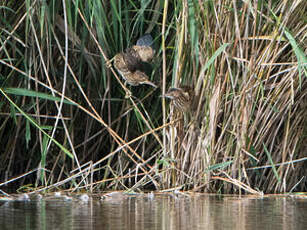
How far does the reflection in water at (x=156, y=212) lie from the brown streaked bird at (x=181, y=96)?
558mm

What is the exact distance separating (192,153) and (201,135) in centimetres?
14

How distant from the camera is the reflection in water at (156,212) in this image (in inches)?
127

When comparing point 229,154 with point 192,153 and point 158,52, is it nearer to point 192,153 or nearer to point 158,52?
point 192,153

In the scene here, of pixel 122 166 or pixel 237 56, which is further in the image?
pixel 122 166

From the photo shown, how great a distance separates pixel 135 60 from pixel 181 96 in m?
0.42

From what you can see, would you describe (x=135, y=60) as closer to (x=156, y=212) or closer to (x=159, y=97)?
(x=159, y=97)

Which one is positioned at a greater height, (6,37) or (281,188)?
(6,37)

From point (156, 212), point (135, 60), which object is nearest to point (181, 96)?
point (135, 60)

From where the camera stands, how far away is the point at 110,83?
195 inches

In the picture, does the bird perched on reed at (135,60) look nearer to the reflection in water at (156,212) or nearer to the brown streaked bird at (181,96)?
the brown streaked bird at (181,96)

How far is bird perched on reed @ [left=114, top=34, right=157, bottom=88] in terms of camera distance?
4.61m

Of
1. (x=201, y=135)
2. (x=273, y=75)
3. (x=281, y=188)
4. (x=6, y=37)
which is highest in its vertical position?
(x=6, y=37)

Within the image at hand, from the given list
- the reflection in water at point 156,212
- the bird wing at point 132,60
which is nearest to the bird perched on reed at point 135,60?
the bird wing at point 132,60

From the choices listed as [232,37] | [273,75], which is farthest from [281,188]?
[232,37]
